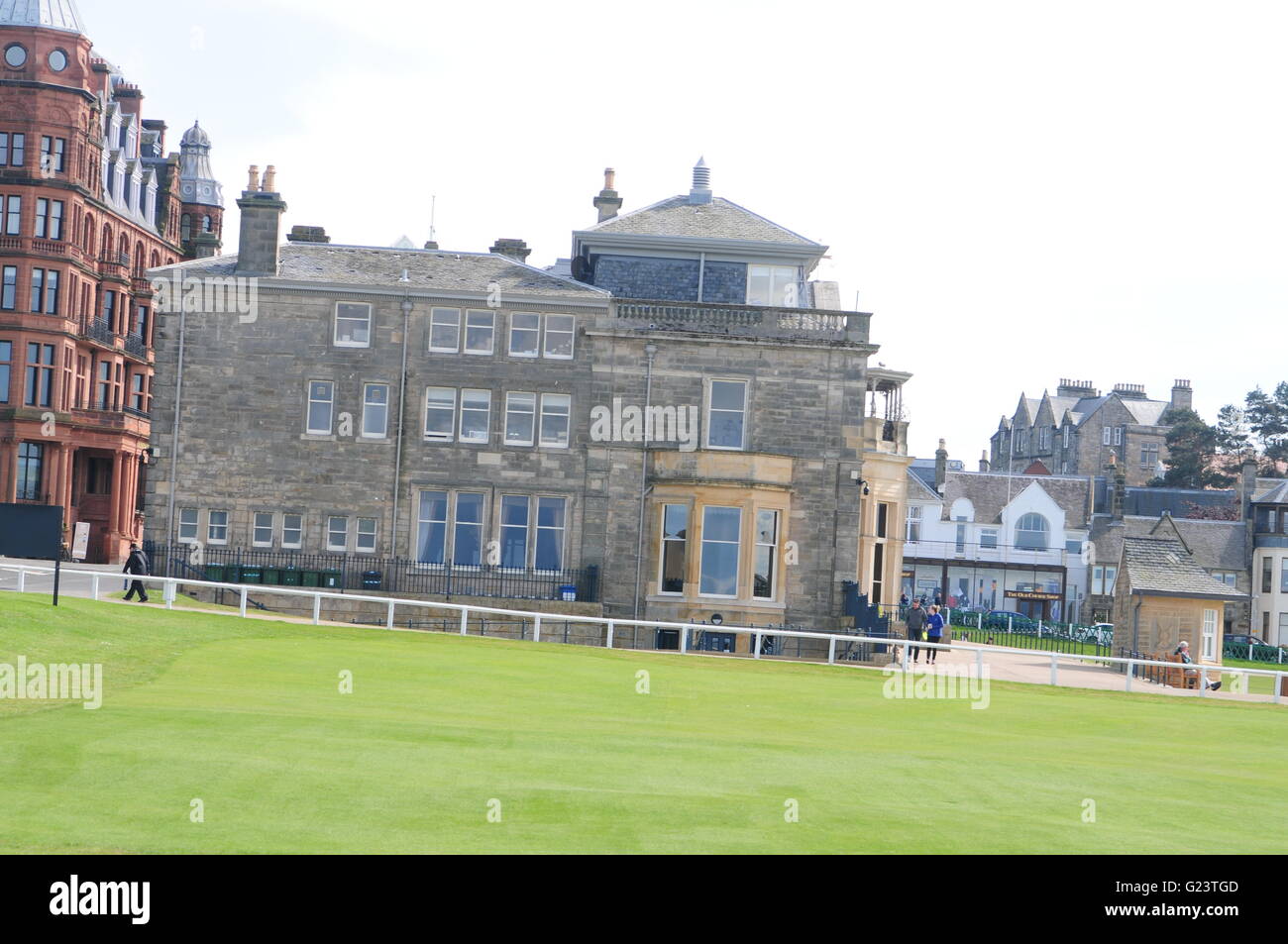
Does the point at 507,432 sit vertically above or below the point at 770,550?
above

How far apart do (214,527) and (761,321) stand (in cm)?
1667

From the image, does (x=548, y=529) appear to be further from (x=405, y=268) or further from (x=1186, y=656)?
(x=1186, y=656)

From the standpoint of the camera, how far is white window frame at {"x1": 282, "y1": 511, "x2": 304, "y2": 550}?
44.1 m

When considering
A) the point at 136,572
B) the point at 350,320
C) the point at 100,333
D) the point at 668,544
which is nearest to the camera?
the point at 136,572

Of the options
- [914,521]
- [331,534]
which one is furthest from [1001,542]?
[331,534]

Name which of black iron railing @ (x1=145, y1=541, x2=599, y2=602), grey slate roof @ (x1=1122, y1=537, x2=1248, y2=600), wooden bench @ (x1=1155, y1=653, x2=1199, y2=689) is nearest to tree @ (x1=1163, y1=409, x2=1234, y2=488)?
grey slate roof @ (x1=1122, y1=537, x2=1248, y2=600)

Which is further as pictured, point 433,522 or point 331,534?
point 433,522

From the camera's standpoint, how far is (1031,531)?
333ft

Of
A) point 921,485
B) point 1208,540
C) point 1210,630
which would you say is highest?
point 921,485

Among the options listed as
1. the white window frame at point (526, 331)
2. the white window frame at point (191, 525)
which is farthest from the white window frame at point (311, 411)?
the white window frame at point (526, 331)

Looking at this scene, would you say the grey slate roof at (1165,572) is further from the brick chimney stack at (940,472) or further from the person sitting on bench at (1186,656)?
the brick chimney stack at (940,472)

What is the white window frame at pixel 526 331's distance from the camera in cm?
4475

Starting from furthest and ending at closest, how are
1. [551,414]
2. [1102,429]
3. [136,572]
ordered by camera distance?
[1102,429], [551,414], [136,572]

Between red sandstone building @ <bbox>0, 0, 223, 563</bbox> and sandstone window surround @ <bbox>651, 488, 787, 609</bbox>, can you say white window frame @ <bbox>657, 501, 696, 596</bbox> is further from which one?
red sandstone building @ <bbox>0, 0, 223, 563</bbox>
